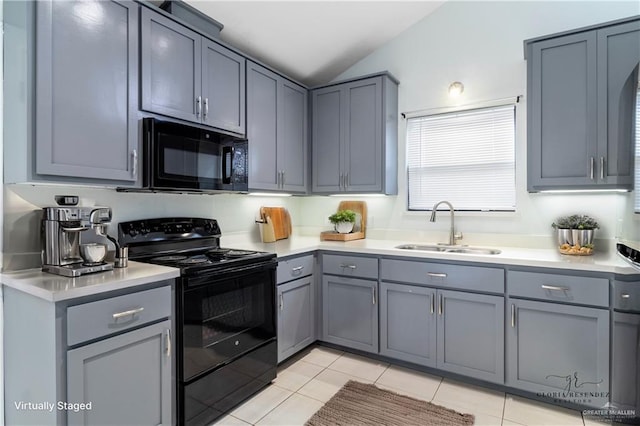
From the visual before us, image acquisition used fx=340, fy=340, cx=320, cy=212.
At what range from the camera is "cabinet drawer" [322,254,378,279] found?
2682mm

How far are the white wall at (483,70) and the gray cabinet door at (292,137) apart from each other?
0.72 metres

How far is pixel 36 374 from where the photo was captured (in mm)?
1456

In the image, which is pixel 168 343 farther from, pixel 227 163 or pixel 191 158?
pixel 227 163

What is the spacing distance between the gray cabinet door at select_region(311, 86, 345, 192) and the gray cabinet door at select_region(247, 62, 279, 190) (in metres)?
0.53

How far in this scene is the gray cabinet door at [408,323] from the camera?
2.46 meters

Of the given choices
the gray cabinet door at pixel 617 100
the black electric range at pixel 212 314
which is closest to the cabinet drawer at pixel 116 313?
the black electric range at pixel 212 314

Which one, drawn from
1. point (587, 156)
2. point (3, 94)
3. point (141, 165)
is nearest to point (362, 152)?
point (587, 156)

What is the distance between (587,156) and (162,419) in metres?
2.92

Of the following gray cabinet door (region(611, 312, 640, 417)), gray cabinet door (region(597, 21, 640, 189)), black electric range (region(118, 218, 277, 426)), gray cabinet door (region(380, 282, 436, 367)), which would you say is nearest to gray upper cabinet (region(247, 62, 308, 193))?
black electric range (region(118, 218, 277, 426))

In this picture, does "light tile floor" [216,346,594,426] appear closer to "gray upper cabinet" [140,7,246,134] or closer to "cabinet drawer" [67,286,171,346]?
"cabinet drawer" [67,286,171,346]

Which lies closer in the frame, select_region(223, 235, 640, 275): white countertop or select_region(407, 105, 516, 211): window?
select_region(223, 235, 640, 275): white countertop

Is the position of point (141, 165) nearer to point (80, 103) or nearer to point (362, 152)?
point (80, 103)

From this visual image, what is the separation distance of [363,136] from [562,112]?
149cm

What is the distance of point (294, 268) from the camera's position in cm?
266
